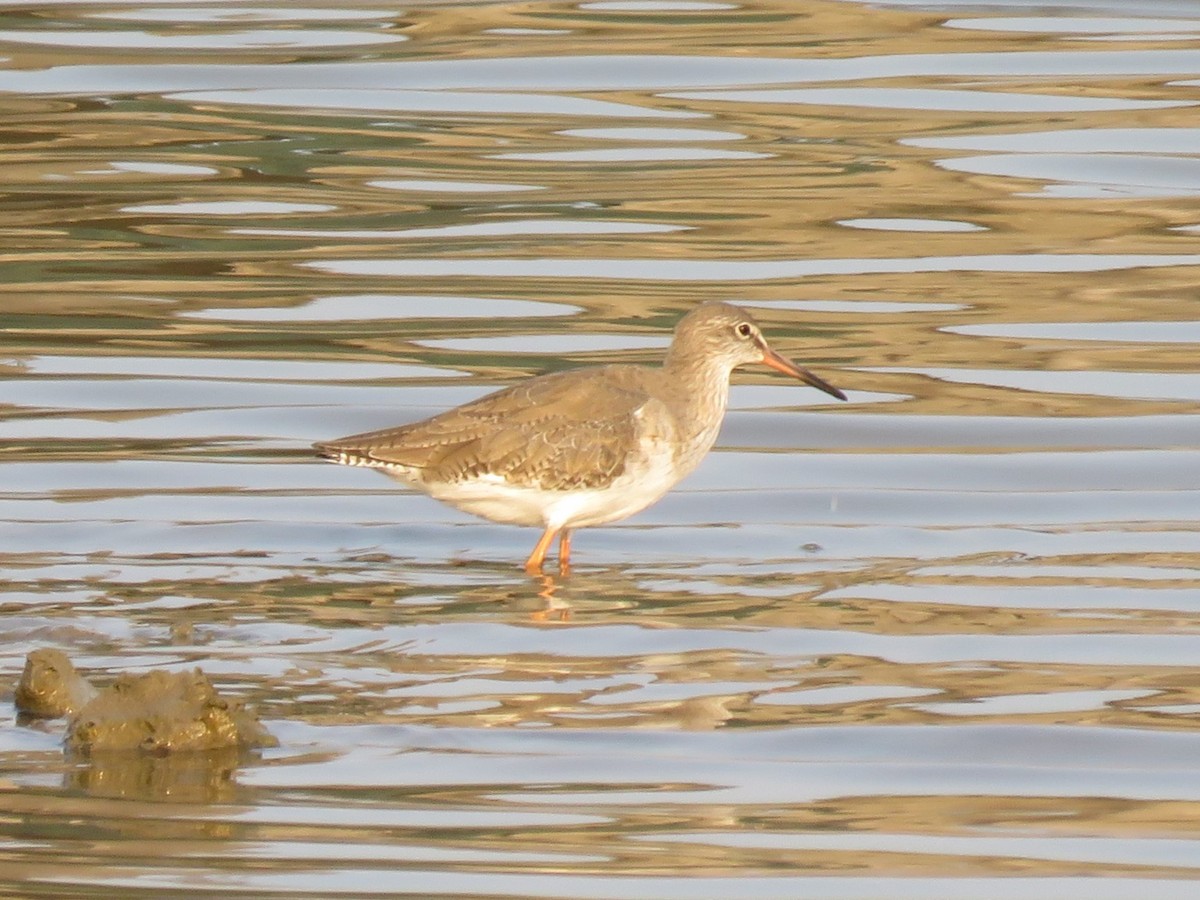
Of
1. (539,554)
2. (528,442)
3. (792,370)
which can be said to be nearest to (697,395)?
(792,370)

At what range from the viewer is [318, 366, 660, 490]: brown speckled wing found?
34.5 ft

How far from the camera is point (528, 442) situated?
34.8ft

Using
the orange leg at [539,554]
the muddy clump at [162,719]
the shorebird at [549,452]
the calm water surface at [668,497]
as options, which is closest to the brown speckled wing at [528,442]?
the shorebird at [549,452]

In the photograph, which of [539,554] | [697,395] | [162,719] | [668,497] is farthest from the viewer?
[668,497]

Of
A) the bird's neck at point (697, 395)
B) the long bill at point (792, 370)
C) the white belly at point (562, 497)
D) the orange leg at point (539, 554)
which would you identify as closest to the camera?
the orange leg at point (539, 554)

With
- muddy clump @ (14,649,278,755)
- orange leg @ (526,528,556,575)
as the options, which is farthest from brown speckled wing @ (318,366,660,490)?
muddy clump @ (14,649,278,755)

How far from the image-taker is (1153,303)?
47.2 ft

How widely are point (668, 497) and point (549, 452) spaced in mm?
1375

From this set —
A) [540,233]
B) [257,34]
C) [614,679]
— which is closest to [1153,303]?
[540,233]

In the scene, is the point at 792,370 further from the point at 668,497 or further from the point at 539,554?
the point at 539,554

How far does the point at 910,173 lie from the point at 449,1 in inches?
252

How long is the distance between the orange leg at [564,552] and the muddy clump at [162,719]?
10.0 ft

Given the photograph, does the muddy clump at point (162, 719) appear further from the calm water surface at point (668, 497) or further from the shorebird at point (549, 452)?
the shorebird at point (549, 452)

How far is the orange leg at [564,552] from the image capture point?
414 inches
